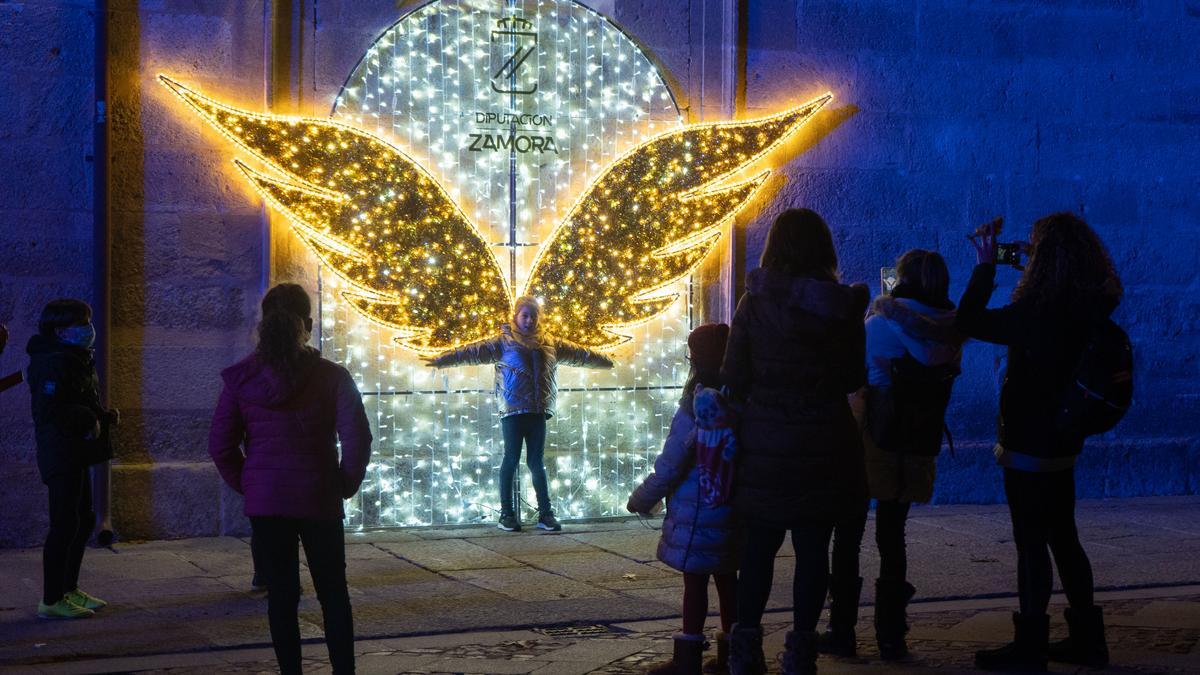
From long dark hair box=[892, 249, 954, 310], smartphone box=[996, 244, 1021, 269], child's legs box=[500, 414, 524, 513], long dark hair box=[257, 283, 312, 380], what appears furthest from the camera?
child's legs box=[500, 414, 524, 513]

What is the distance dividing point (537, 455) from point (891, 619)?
419 centimetres

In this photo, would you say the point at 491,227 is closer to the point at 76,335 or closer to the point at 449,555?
the point at 449,555

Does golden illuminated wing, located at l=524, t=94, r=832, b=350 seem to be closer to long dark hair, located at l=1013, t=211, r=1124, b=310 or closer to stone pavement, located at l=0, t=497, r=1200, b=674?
stone pavement, located at l=0, t=497, r=1200, b=674

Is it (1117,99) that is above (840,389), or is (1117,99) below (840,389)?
above

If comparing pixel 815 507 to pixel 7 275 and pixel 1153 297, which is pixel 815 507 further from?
pixel 1153 297

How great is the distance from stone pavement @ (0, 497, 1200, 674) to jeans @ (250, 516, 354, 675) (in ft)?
3.01

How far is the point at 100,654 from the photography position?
632 cm

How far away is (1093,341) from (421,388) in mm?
5419

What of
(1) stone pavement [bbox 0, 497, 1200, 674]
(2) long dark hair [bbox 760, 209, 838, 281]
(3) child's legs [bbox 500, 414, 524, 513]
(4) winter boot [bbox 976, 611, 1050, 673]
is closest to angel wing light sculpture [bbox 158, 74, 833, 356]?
(3) child's legs [bbox 500, 414, 524, 513]

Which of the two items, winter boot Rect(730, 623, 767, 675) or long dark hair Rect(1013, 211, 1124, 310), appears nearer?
winter boot Rect(730, 623, 767, 675)

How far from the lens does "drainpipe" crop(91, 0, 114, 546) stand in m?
9.28

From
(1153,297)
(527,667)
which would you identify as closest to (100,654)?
(527,667)

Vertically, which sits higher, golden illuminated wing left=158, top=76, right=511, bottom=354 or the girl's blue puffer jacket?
golden illuminated wing left=158, top=76, right=511, bottom=354

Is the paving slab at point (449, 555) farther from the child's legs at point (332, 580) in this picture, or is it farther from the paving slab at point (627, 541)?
the child's legs at point (332, 580)
